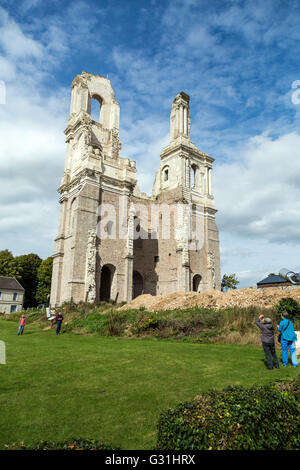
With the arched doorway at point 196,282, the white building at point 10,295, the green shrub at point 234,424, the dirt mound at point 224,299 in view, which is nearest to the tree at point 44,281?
the white building at point 10,295

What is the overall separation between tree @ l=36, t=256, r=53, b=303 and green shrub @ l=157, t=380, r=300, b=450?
4299 centimetres

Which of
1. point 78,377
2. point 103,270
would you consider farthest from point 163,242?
point 78,377

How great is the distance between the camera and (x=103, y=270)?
30.7m

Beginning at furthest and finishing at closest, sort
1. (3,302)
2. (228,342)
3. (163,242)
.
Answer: (3,302) < (163,242) < (228,342)

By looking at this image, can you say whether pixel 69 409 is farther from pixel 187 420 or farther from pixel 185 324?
pixel 185 324

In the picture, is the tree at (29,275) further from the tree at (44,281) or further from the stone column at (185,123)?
the stone column at (185,123)

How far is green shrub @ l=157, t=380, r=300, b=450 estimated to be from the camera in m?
3.22

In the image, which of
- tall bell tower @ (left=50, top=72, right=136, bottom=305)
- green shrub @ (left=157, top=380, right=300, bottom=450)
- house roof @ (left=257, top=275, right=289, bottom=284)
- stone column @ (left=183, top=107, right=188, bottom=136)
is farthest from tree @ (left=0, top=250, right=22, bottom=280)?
green shrub @ (left=157, top=380, right=300, bottom=450)

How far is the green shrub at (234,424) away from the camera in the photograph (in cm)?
322

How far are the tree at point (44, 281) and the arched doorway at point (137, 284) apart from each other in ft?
55.0

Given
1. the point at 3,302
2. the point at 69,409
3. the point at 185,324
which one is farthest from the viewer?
the point at 3,302

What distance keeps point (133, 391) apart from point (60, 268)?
24706 mm

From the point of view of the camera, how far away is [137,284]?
32938mm

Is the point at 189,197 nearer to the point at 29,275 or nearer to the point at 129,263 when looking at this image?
the point at 129,263
